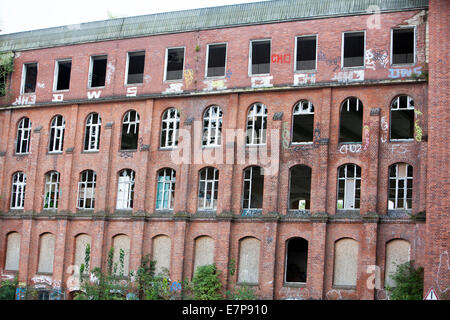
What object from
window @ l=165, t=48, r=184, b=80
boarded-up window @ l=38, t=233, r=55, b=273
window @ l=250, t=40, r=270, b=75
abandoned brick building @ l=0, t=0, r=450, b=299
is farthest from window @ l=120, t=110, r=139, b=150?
window @ l=250, t=40, r=270, b=75

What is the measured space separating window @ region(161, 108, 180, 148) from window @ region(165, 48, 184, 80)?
176 centimetres

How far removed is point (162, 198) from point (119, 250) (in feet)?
11.0

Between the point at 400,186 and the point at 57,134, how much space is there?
59.9 ft

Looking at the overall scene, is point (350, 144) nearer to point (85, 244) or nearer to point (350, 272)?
point (350, 272)

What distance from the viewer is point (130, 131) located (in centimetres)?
3475

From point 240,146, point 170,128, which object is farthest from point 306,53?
point 170,128

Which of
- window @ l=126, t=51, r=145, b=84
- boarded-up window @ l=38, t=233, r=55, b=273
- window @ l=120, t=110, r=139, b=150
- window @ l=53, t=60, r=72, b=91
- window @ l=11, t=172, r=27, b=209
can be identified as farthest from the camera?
window @ l=53, t=60, r=72, b=91

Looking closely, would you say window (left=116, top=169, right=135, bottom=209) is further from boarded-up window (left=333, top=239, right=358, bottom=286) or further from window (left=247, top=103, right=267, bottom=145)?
boarded-up window (left=333, top=239, right=358, bottom=286)

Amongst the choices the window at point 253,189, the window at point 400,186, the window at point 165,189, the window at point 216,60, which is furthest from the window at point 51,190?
the window at point 400,186

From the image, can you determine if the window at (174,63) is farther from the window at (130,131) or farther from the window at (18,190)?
the window at (18,190)

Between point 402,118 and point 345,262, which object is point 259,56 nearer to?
point 402,118

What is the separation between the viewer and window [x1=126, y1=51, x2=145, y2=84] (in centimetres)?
3550

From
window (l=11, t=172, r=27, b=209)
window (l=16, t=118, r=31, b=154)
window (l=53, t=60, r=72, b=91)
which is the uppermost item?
window (l=53, t=60, r=72, b=91)

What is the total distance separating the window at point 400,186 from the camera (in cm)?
2839
